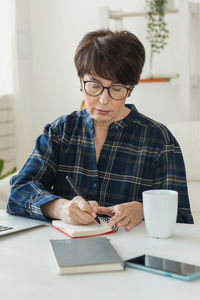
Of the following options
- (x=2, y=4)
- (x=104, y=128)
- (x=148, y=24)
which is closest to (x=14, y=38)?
(x=2, y=4)

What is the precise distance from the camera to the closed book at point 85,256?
0.99 meters

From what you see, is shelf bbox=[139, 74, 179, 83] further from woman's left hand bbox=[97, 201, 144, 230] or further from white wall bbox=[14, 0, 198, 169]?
woman's left hand bbox=[97, 201, 144, 230]

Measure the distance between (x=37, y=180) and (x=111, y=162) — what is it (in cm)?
24

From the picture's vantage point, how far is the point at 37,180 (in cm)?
160

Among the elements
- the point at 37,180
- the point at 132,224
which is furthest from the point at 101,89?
the point at 132,224

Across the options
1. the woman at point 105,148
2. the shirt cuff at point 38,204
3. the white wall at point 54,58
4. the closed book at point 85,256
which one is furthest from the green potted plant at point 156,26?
the closed book at point 85,256

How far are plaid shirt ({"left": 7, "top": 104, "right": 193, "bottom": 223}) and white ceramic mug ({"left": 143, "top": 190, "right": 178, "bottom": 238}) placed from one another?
1.08ft

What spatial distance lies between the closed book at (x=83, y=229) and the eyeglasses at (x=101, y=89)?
43 centimetres

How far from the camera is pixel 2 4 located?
383 centimetres

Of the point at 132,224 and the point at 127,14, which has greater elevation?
the point at 127,14

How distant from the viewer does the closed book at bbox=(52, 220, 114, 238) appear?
Result: 126 cm

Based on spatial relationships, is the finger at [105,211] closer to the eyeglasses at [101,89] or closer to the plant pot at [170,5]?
the eyeglasses at [101,89]

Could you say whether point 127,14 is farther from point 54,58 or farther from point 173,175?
point 173,175

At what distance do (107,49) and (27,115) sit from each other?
264 centimetres
